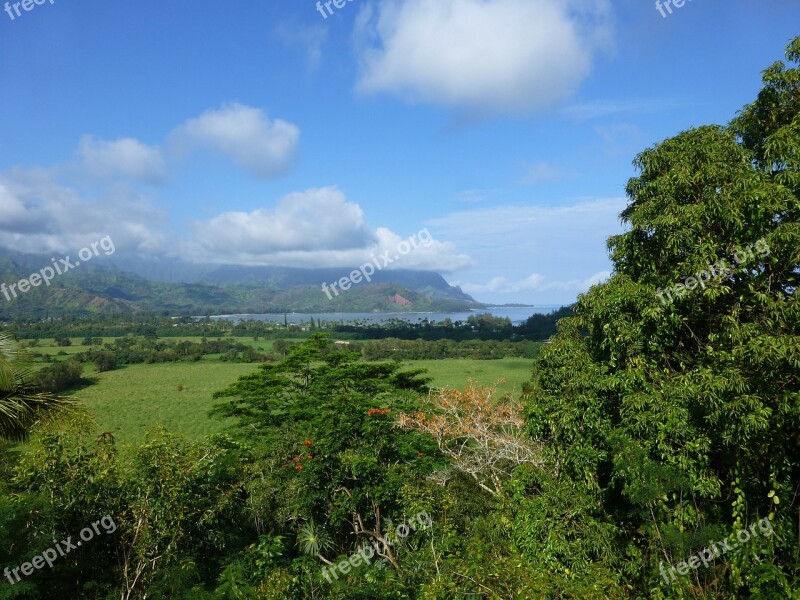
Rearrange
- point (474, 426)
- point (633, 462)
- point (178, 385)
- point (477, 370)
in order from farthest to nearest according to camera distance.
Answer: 1. point (477, 370)
2. point (178, 385)
3. point (474, 426)
4. point (633, 462)

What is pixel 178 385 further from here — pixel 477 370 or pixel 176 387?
pixel 477 370

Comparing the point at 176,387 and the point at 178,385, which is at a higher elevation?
the point at 178,385

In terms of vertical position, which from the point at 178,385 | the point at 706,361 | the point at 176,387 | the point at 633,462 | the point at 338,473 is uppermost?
the point at 706,361

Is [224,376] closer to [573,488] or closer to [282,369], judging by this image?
[282,369]

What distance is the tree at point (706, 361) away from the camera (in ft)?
18.6

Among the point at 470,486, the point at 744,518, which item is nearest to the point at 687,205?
the point at 744,518

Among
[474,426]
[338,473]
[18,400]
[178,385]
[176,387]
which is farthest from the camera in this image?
[178,385]

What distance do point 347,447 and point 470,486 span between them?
18.7 ft

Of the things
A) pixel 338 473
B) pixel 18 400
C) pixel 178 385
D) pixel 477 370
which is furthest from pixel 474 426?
pixel 178 385

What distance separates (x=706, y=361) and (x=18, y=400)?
33.1 ft

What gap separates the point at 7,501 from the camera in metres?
6.28

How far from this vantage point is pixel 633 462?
6.36m

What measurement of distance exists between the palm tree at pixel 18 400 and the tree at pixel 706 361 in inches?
322

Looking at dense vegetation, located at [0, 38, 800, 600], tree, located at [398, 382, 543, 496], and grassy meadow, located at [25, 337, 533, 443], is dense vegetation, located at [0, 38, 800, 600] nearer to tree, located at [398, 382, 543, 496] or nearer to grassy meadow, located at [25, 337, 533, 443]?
tree, located at [398, 382, 543, 496]
